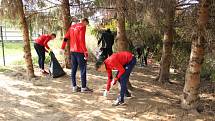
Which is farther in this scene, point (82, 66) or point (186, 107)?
point (82, 66)

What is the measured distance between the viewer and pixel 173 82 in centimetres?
1124

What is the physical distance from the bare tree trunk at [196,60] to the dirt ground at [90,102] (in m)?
0.26

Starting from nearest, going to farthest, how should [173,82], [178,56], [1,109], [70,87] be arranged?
[1,109]
[70,87]
[173,82]
[178,56]

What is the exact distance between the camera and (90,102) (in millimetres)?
8008

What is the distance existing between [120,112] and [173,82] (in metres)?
4.38

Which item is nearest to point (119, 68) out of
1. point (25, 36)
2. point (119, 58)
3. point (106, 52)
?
point (119, 58)

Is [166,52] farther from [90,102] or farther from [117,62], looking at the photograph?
[117,62]

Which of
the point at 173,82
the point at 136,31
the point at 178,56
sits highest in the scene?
the point at 136,31

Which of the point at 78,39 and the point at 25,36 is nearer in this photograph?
the point at 78,39

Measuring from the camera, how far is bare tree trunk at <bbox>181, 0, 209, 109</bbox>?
6.98 metres

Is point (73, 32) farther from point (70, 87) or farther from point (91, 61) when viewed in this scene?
point (91, 61)

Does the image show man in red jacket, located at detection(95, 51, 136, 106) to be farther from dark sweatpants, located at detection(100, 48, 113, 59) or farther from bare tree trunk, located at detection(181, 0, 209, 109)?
dark sweatpants, located at detection(100, 48, 113, 59)

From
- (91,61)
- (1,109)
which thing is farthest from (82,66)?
(91,61)

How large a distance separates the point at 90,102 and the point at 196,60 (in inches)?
96.1
